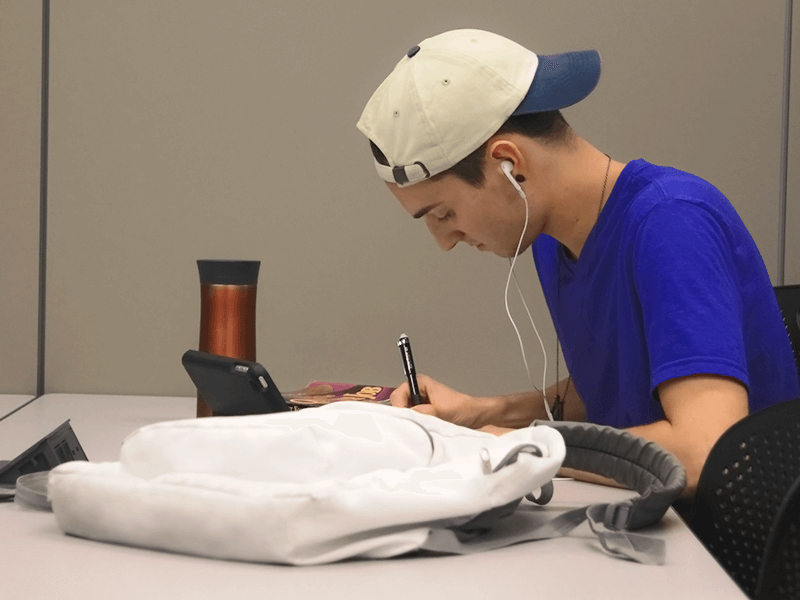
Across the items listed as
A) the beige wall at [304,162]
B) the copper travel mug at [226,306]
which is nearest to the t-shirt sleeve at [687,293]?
the copper travel mug at [226,306]

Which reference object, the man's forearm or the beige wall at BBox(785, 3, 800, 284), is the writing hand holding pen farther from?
the beige wall at BBox(785, 3, 800, 284)

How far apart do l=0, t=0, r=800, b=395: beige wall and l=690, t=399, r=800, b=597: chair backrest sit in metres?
0.99

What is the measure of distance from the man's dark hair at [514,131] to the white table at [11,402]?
2.86 feet

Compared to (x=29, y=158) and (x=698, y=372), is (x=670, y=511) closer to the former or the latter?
(x=698, y=372)

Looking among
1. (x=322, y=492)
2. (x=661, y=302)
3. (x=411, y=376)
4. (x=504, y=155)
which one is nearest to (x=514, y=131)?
(x=504, y=155)

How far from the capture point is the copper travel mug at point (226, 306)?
44.9 inches

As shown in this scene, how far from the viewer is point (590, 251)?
1.16m

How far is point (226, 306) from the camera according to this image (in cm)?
114

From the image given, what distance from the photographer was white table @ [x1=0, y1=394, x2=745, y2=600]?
492 millimetres

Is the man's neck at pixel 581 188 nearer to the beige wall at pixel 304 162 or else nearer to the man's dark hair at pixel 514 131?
the man's dark hair at pixel 514 131

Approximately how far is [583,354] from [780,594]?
1.91 ft

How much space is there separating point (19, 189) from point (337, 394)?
2.84ft

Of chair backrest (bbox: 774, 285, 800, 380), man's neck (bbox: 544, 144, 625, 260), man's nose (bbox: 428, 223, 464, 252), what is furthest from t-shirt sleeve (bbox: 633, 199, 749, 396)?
chair backrest (bbox: 774, 285, 800, 380)

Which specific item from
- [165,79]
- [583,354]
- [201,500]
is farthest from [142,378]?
[201,500]
